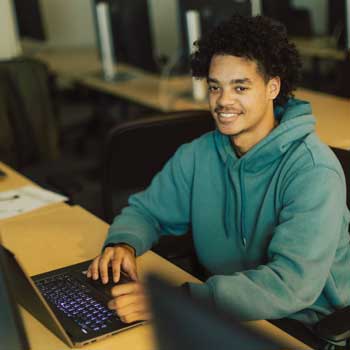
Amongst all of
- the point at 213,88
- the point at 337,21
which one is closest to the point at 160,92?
the point at 337,21

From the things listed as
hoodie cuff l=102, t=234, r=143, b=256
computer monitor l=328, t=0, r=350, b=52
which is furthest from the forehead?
computer monitor l=328, t=0, r=350, b=52

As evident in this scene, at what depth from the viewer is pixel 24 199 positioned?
219 cm

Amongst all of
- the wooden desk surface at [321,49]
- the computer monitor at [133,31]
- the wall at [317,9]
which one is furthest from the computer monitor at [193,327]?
the wall at [317,9]

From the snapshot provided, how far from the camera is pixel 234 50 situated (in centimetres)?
Answer: 165

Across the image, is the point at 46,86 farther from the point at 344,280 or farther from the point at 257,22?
the point at 344,280

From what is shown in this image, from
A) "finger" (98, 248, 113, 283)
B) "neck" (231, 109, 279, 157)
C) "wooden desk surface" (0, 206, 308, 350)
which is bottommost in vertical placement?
"wooden desk surface" (0, 206, 308, 350)

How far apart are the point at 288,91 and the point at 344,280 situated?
1.69 ft

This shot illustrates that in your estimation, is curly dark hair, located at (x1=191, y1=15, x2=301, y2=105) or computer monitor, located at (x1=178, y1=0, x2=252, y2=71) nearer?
curly dark hair, located at (x1=191, y1=15, x2=301, y2=105)

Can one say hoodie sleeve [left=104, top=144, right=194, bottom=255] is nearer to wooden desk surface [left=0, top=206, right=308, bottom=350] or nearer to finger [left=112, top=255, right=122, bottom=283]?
wooden desk surface [left=0, top=206, right=308, bottom=350]

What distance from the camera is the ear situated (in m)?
1.68

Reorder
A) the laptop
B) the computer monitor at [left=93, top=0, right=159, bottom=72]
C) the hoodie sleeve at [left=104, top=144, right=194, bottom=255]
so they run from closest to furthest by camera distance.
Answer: the laptop
the hoodie sleeve at [left=104, top=144, right=194, bottom=255]
the computer monitor at [left=93, top=0, right=159, bottom=72]

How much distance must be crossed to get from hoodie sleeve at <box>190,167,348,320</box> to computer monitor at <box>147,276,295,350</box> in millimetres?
753

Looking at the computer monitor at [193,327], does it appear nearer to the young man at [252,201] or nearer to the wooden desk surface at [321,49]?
the young man at [252,201]

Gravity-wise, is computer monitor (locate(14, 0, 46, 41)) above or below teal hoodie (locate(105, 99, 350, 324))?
above
